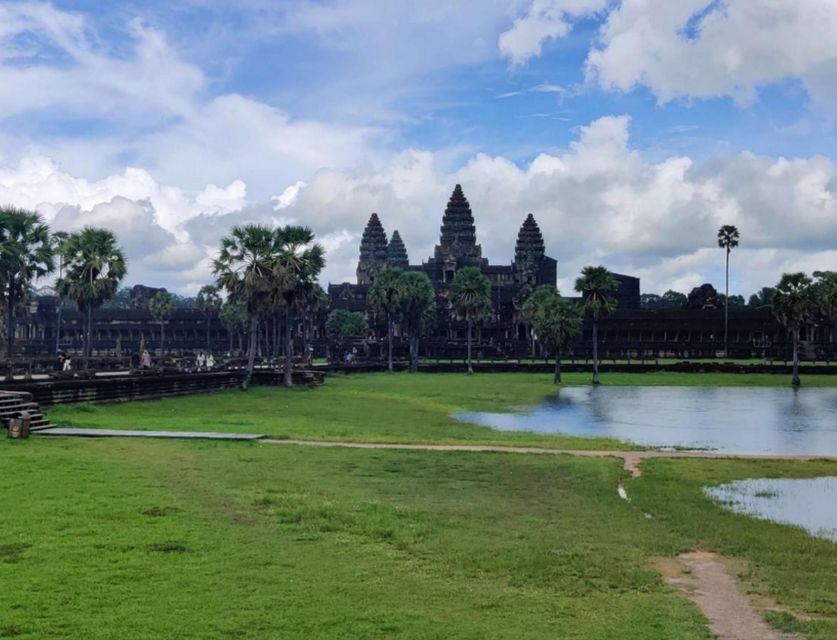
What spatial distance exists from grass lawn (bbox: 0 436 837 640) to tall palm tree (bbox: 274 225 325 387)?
33.4m

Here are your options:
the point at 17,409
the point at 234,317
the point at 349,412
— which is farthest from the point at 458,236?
the point at 17,409

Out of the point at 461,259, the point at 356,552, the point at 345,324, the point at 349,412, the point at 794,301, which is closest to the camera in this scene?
the point at 356,552

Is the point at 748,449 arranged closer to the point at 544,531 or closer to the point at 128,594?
the point at 544,531

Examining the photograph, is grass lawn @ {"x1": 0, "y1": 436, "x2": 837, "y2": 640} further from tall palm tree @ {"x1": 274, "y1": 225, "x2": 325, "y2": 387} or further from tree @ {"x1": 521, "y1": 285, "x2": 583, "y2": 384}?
tree @ {"x1": 521, "y1": 285, "x2": 583, "y2": 384}

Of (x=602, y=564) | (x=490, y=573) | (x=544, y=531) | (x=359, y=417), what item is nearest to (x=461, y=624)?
(x=490, y=573)

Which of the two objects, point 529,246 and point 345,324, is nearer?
point 345,324

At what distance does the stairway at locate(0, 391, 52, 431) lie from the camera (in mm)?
25312

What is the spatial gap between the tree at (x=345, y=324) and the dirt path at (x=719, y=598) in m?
119

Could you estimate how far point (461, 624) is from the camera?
31.8ft

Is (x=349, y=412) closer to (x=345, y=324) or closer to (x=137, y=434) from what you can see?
(x=137, y=434)

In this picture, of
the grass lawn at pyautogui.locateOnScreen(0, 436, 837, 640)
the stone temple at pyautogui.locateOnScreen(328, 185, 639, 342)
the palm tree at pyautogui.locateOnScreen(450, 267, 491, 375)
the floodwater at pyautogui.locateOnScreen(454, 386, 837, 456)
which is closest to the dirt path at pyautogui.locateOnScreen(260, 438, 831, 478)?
the grass lawn at pyautogui.locateOnScreen(0, 436, 837, 640)

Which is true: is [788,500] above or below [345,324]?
below

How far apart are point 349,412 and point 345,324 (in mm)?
91328

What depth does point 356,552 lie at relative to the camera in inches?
497
